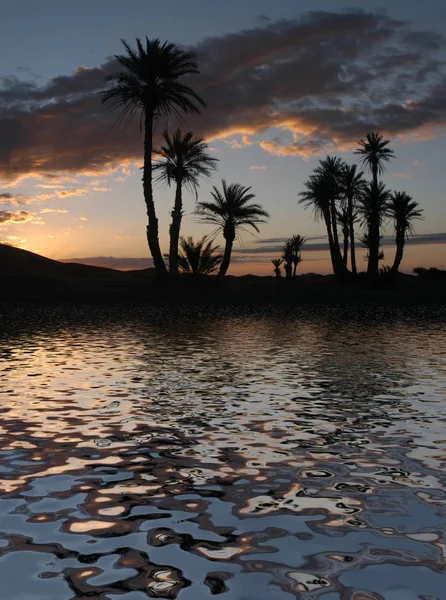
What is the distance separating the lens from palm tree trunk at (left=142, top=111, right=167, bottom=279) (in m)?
31.8

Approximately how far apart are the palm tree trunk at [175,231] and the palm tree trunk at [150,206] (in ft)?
5.64

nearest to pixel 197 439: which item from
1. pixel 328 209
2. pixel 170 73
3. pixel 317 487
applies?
pixel 317 487

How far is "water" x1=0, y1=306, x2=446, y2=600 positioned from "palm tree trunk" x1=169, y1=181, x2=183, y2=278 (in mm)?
25337

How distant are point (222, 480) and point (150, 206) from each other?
93.8 feet

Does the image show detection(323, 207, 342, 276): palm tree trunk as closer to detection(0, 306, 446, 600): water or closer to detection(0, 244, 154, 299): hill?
detection(0, 244, 154, 299): hill

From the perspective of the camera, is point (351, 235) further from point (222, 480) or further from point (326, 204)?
point (222, 480)

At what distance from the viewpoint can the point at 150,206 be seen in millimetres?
31734

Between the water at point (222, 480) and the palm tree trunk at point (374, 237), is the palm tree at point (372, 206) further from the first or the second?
the water at point (222, 480)

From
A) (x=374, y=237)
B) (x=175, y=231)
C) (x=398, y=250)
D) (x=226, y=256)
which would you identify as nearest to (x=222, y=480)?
(x=175, y=231)

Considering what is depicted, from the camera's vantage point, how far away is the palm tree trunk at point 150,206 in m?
31.8

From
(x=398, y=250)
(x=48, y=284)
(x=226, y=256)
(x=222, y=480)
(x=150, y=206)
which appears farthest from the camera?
(x=398, y=250)

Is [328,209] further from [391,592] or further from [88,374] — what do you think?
[391,592]

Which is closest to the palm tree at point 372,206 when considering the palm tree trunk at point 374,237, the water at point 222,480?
the palm tree trunk at point 374,237

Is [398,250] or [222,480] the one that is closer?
[222,480]
